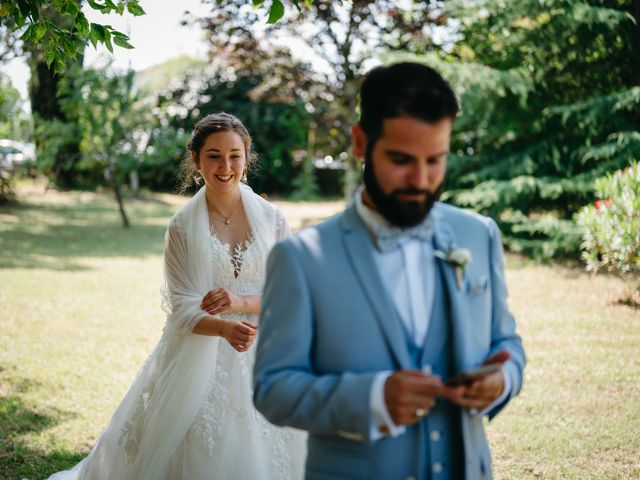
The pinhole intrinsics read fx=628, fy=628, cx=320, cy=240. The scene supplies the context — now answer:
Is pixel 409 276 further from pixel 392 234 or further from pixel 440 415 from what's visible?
pixel 440 415

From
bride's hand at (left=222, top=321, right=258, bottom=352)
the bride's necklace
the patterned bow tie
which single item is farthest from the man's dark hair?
the bride's necklace

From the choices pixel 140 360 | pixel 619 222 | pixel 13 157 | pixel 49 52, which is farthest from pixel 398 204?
pixel 13 157

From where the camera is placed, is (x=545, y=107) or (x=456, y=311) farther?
(x=545, y=107)

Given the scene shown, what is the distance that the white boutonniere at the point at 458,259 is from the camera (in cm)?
177

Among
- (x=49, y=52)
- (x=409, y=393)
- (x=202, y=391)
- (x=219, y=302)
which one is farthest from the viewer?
(x=49, y=52)

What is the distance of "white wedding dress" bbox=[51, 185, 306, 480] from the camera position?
3.50 meters

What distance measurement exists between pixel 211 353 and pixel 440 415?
82.7 inches

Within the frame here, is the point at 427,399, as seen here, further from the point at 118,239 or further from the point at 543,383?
the point at 118,239

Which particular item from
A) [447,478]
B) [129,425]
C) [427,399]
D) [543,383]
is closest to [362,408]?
[427,399]

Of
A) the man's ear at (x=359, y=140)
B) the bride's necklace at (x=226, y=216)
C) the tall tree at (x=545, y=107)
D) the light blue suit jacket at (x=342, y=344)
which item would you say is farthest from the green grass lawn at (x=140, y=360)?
the man's ear at (x=359, y=140)

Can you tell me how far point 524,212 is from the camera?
46.0ft

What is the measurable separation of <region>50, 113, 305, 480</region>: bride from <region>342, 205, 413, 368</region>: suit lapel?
5.52 ft

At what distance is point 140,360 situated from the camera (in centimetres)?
727

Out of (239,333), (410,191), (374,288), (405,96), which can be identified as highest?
(405,96)
